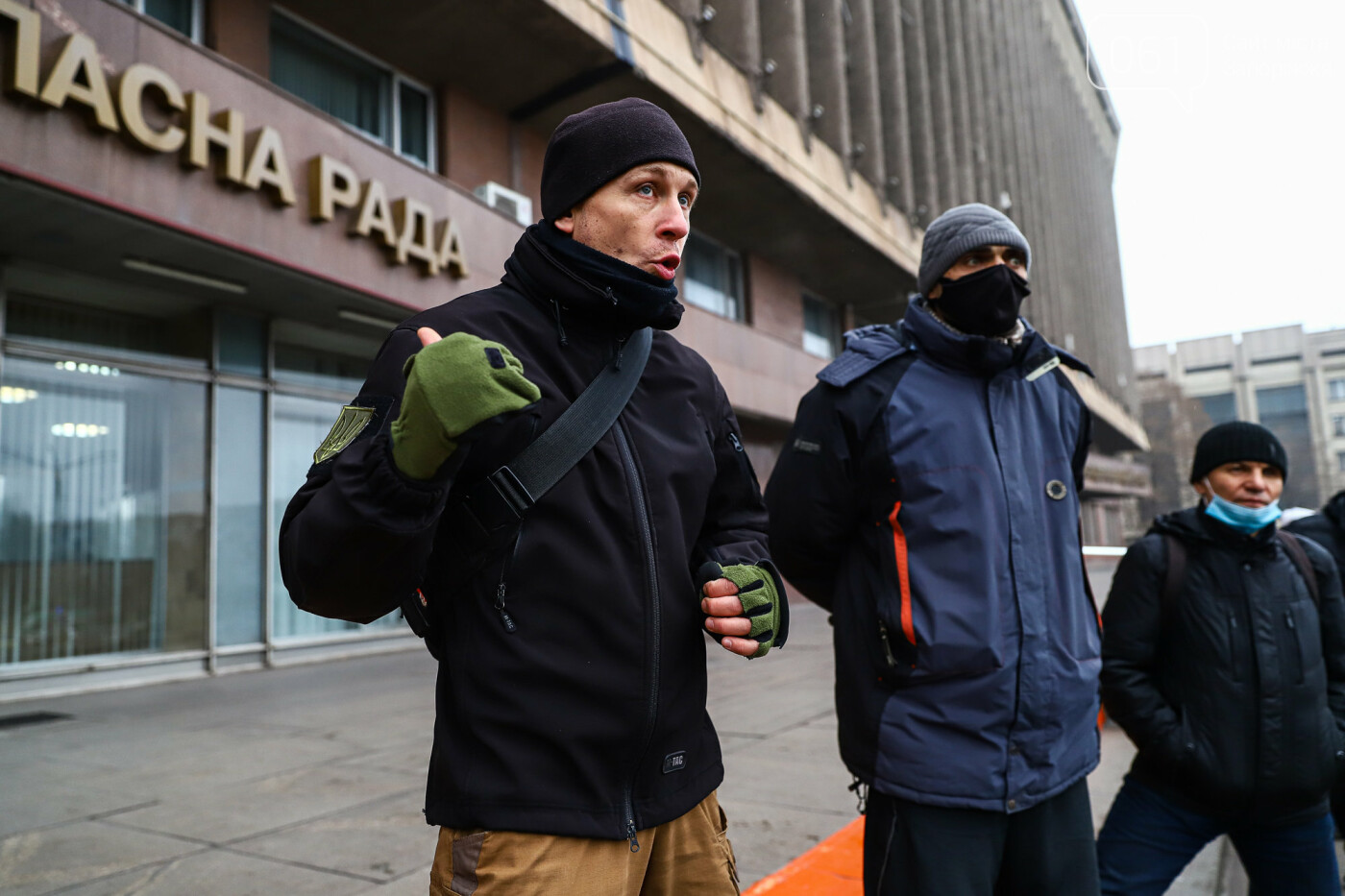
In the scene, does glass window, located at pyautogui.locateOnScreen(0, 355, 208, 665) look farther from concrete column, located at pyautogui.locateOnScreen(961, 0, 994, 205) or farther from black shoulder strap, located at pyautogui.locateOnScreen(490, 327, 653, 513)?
concrete column, located at pyautogui.locateOnScreen(961, 0, 994, 205)

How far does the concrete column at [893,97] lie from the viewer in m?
22.2

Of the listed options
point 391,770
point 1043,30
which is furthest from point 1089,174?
point 391,770

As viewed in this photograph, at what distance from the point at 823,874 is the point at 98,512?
340 inches

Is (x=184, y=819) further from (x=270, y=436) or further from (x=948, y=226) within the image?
(x=270, y=436)

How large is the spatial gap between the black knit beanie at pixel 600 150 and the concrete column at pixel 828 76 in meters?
18.3

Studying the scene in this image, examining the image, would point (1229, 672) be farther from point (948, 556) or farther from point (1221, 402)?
point (1221, 402)

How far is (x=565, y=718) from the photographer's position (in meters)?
1.40

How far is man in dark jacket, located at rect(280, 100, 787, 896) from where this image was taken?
1.28 metres

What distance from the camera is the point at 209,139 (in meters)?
7.90

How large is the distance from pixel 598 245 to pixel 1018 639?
4.48ft

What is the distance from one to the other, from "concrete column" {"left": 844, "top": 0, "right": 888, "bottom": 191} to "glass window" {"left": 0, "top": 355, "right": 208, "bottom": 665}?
15.2 meters

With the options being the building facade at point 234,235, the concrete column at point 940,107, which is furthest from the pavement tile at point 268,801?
the concrete column at point 940,107

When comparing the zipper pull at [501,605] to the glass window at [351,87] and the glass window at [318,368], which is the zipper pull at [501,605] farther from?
the glass window at [318,368]

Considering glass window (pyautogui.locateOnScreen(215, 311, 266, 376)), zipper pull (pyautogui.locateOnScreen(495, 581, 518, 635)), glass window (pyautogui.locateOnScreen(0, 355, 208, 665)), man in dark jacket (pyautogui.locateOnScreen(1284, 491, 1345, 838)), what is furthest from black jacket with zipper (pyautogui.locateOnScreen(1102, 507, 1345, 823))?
glass window (pyautogui.locateOnScreen(215, 311, 266, 376))
